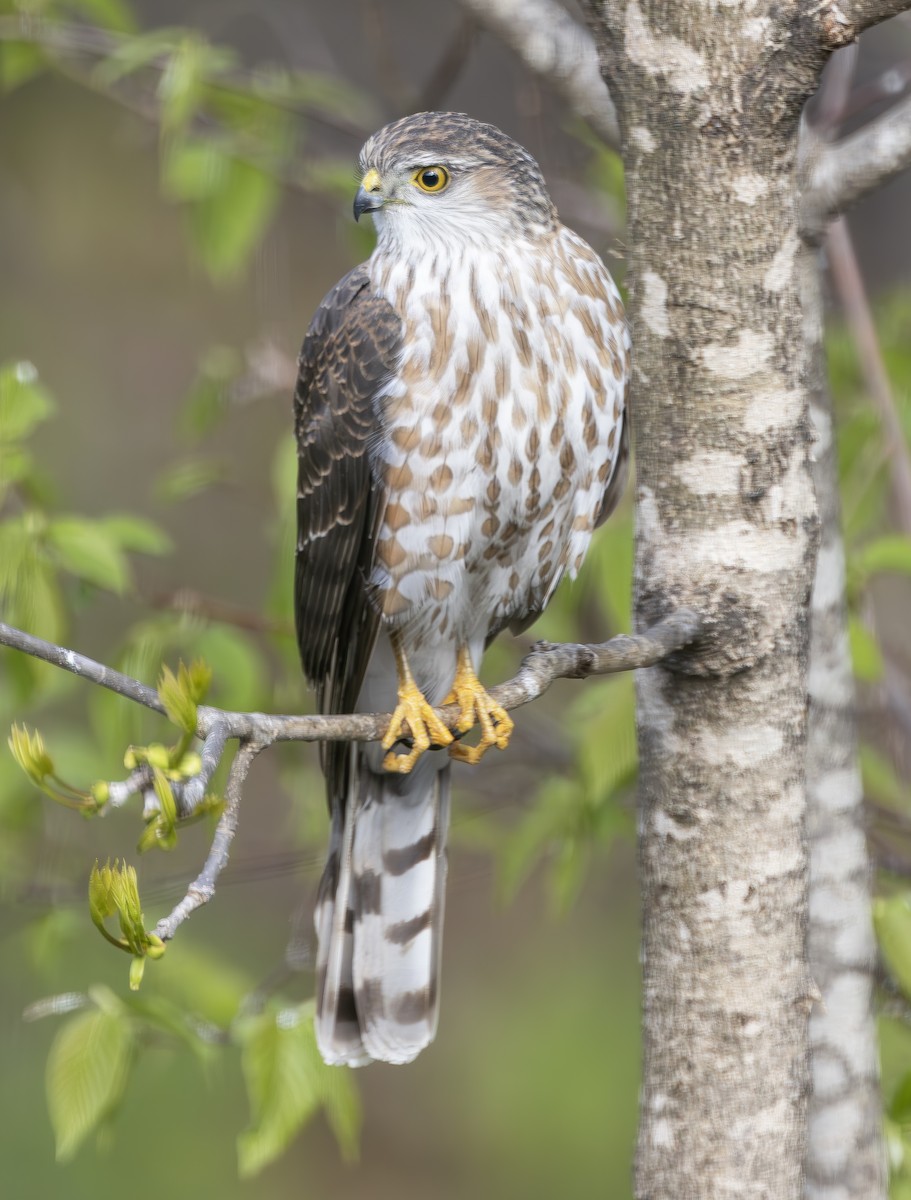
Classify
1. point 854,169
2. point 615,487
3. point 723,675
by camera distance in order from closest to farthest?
point 723,675, point 854,169, point 615,487

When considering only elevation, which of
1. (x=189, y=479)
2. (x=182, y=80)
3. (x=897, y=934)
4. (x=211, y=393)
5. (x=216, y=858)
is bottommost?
(x=216, y=858)

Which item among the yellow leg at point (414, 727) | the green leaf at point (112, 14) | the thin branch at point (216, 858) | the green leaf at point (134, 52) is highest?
the green leaf at point (112, 14)

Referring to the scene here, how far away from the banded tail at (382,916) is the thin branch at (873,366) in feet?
3.95

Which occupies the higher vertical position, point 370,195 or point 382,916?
point 370,195

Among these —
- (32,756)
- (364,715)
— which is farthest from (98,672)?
(364,715)

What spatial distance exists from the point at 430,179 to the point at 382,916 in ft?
5.18

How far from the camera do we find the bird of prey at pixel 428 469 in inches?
109

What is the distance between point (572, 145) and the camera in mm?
4934

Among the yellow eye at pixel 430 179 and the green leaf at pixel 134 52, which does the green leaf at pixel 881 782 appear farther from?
the green leaf at pixel 134 52

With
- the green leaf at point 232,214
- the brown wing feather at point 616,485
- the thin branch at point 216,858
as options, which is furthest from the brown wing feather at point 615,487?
the thin branch at point 216,858

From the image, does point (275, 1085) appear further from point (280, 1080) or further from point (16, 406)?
point (16, 406)

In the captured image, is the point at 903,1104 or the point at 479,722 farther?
the point at 479,722

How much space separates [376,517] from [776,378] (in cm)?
92

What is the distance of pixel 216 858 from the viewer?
1.63 m
